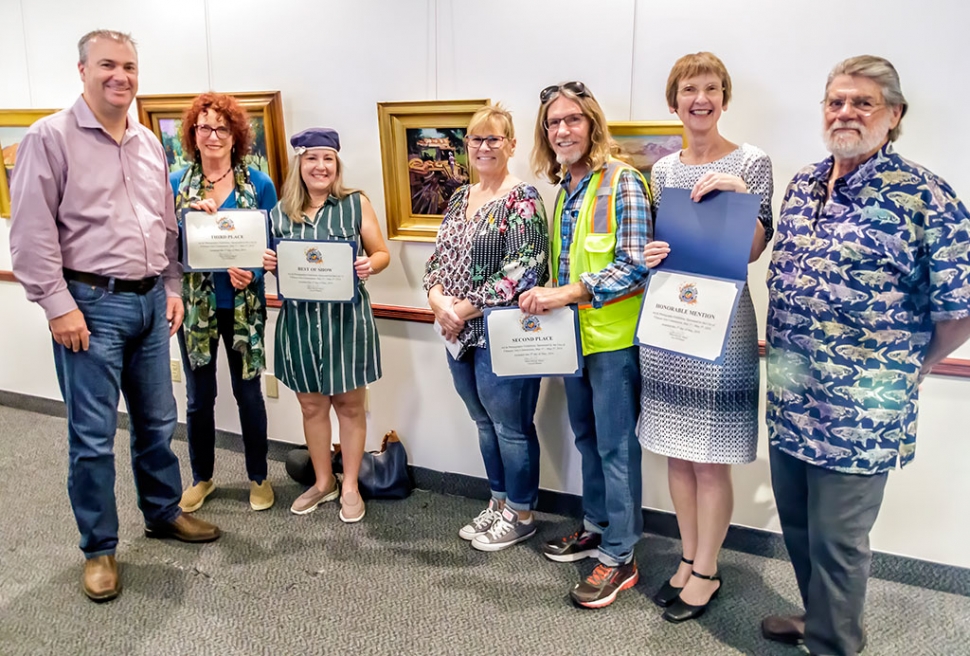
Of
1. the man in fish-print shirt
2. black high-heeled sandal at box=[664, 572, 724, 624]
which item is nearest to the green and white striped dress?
black high-heeled sandal at box=[664, 572, 724, 624]

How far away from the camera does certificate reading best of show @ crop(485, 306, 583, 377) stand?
2.21 metres

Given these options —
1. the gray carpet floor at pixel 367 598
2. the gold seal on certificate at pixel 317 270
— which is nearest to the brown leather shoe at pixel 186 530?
the gray carpet floor at pixel 367 598

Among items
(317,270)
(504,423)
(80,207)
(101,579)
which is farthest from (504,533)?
(80,207)

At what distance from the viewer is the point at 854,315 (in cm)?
169

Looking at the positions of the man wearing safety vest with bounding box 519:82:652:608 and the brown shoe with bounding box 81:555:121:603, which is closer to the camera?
the man wearing safety vest with bounding box 519:82:652:608

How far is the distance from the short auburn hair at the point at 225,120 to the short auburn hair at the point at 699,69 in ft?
5.41

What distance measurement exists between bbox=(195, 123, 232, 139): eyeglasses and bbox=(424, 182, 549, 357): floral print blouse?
98 centimetres

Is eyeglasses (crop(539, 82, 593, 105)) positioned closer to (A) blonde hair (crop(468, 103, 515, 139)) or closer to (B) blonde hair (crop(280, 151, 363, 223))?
(A) blonde hair (crop(468, 103, 515, 139))

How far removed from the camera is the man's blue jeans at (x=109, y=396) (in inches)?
90.9

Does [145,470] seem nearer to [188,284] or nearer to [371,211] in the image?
[188,284]

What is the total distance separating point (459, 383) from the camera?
262cm

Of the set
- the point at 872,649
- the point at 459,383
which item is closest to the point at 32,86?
the point at 459,383

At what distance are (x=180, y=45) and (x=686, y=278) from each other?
105 inches

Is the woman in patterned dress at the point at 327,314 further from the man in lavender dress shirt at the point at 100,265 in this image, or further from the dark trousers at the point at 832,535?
the dark trousers at the point at 832,535
